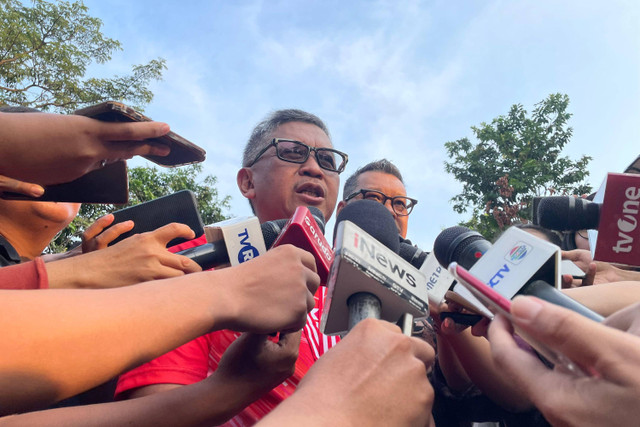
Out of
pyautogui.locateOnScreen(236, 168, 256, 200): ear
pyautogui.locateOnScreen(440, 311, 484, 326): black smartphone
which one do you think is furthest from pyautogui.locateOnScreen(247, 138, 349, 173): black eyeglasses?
pyautogui.locateOnScreen(440, 311, 484, 326): black smartphone

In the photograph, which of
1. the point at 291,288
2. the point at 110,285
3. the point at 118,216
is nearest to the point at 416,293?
the point at 291,288

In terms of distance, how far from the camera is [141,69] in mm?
13898

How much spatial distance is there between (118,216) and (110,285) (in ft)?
1.30

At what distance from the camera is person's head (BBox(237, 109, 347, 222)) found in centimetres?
260

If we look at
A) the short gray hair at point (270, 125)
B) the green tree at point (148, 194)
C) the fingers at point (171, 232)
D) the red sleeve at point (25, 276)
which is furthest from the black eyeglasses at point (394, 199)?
the green tree at point (148, 194)

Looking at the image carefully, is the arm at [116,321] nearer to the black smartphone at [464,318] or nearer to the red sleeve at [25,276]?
the red sleeve at [25,276]

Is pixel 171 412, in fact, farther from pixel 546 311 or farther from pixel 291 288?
pixel 546 311

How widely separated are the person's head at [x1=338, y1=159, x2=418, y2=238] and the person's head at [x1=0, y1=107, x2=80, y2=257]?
2108 millimetres

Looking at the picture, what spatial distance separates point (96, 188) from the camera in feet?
5.48

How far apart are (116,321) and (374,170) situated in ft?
11.5

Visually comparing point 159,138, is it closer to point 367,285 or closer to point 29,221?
point 367,285

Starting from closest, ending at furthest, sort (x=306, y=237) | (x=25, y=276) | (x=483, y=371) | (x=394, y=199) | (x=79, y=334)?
(x=79, y=334) → (x=25, y=276) → (x=306, y=237) → (x=483, y=371) → (x=394, y=199)

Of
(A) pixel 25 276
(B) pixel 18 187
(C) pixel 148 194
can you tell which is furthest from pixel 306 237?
(C) pixel 148 194

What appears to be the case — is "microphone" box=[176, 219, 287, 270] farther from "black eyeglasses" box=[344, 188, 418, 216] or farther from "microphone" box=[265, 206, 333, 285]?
"black eyeglasses" box=[344, 188, 418, 216]
